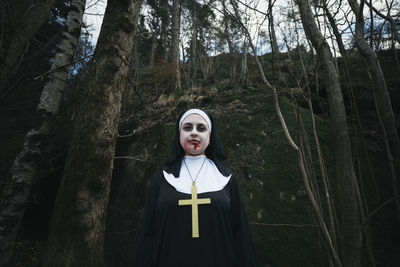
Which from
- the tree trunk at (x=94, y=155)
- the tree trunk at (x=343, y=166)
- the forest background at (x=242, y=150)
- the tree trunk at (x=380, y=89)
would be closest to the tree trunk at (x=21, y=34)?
the forest background at (x=242, y=150)

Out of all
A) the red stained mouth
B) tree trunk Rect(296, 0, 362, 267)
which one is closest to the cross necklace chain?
the red stained mouth

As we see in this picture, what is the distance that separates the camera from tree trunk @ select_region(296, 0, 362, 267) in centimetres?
167

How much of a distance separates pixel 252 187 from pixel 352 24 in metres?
2.38

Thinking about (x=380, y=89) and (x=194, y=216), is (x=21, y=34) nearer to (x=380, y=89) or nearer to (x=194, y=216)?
(x=194, y=216)

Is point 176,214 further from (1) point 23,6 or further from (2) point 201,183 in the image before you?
(1) point 23,6

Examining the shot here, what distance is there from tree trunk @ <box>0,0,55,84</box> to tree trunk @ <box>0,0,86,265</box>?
485 mm

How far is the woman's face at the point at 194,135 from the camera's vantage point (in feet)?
6.20

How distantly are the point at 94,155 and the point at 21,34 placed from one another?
276 centimetres

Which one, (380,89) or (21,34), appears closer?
(380,89)

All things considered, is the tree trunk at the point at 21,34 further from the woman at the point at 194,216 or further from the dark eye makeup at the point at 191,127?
the woman at the point at 194,216

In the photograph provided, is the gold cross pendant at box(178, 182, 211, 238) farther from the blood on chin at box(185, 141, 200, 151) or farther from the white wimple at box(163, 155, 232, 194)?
the blood on chin at box(185, 141, 200, 151)

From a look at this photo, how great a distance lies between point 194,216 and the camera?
1562 mm

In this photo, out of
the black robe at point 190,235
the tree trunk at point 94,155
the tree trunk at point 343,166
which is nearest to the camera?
the black robe at point 190,235

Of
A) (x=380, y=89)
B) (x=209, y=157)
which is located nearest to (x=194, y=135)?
(x=209, y=157)
